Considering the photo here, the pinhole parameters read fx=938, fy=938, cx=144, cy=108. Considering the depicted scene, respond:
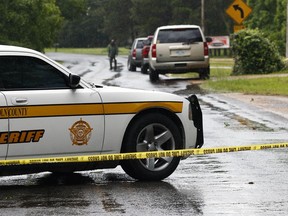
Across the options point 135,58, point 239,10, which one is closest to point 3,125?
point 239,10

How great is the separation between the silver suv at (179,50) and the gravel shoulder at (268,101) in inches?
288

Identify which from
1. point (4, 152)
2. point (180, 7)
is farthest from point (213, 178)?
point (180, 7)

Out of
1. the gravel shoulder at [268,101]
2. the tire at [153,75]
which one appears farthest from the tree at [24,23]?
the gravel shoulder at [268,101]

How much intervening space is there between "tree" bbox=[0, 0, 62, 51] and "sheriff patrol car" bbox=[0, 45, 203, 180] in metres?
37.2

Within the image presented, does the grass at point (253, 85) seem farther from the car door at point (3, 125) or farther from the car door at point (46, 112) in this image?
the car door at point (3, 125)

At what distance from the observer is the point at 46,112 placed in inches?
374

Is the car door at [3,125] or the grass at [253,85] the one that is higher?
the car door at [3,125]

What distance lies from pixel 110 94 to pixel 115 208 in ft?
5.75

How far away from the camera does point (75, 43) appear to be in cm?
14600

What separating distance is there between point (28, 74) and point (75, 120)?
694 mm

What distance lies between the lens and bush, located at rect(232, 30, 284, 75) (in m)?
33.6

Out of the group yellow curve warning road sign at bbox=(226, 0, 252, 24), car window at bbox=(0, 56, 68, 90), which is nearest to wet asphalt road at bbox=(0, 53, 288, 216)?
car window at bbox=(0, 56, 68, 90)

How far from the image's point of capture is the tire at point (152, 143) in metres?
10.0

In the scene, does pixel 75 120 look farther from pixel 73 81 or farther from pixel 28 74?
pixel 28 74
